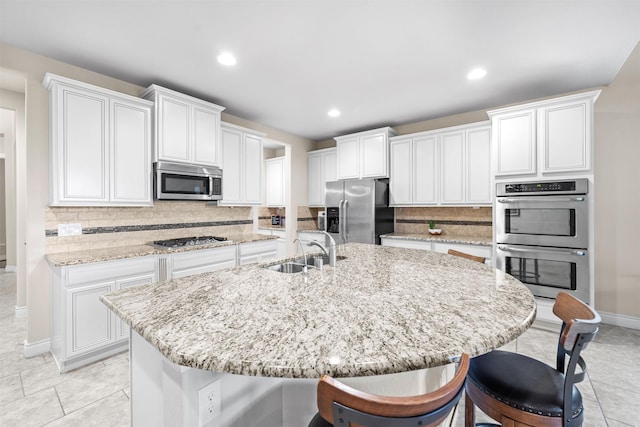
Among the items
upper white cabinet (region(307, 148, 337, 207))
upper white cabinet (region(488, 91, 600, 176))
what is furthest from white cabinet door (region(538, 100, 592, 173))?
upper white cabinet (region(307, 148, 337, 207))

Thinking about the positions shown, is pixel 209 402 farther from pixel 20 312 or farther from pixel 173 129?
pixel 20 312

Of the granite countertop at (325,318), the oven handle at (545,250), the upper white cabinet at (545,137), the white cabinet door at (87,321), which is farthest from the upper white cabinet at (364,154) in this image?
the white cabinet door at (87,321)

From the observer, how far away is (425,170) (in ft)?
14.1

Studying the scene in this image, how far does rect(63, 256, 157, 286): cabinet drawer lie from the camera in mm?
2385

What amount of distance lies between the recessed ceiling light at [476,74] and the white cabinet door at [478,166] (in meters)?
0.94

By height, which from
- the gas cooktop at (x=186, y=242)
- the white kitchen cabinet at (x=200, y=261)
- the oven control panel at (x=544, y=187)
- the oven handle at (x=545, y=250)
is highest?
the oven control panel at (x=544, y=187)

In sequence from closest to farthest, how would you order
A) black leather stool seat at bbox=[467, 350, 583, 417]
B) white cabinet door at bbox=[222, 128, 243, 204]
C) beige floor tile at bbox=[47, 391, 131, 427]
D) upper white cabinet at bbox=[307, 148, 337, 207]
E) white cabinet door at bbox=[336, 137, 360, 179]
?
black leather stool seat at bbox=[467, 350, 583, 417]
beige floor tile at bbox=[47, 391, 131, 427]
white cabinet door at bbox=[222, 128, 243, 204]
white cabinet door at bbox=[336, 137, 360, 179]
upper white cabinet at bbox=[307, 148, 337, 207]

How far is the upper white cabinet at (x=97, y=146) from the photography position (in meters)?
2.56

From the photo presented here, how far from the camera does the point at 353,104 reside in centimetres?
391

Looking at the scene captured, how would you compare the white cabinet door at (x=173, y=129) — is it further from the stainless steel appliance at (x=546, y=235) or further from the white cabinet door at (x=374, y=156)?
the stainless steel appliance at (x=546, y=235)

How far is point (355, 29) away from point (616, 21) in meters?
1.93

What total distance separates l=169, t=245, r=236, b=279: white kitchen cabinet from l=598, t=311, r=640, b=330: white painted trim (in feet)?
14.2

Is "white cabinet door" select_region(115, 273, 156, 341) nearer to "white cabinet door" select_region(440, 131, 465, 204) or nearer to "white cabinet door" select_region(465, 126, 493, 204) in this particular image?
"white cabinet door" select_region(440, 131, 465, 204)

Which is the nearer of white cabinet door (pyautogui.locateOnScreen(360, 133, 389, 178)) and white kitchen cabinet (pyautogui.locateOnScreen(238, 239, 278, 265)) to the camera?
white kitchen cabinet (pyautogui.locateOnScreen(238, 239, 278, 265))
